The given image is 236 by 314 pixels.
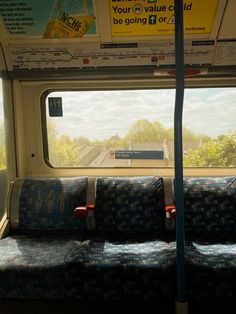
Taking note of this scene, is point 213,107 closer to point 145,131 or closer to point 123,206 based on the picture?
point 145,131

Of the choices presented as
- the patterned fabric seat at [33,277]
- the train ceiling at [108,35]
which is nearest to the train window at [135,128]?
the train ceiling at [108,35]

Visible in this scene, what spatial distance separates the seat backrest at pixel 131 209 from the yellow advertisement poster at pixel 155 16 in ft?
4.54

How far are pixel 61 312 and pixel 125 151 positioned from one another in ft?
5.50

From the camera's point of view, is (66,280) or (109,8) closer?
(66,280)

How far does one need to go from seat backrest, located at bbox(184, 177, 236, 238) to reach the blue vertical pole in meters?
0.91

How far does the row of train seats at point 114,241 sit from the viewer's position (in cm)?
221

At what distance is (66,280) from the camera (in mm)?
2262

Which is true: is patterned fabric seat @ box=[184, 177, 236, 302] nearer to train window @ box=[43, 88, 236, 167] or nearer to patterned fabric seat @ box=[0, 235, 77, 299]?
train window @ box=[43, 88, 236, 167]

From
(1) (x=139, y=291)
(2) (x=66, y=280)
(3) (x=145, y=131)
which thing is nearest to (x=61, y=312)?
(2) (x=66, y=280)

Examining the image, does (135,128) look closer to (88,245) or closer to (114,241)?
(114,241)

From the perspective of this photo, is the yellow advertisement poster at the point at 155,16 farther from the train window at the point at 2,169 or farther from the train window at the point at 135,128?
the train window at the point at 2,169

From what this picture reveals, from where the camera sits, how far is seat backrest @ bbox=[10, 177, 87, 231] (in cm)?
305

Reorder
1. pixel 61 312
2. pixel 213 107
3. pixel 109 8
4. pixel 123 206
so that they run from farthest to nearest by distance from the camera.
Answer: pixel 213 107 → pixel 123 206 → pixel 109 8 → pixel 61 312

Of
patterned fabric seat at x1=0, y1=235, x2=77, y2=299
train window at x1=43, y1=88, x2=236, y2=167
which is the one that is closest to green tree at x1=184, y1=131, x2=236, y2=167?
train window at x1=43, y1=88, x2=236, y2=167
